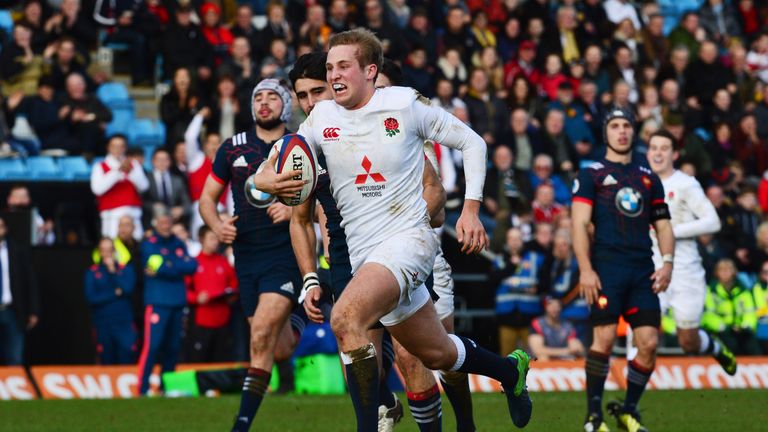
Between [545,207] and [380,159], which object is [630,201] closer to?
[380,159]

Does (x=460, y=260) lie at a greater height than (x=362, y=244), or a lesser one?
lesser

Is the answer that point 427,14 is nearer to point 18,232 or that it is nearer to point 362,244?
point 18,232

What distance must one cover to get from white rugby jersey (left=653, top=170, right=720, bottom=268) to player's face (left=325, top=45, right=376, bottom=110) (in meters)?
5.90

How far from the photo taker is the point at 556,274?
61.2 feet

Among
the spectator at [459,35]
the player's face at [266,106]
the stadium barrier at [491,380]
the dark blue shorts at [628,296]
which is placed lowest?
the stadium barrier at [491,380]

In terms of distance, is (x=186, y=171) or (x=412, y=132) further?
(x=186, y=171)

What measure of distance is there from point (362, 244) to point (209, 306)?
31.6ft

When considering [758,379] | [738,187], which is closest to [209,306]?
[758,379]

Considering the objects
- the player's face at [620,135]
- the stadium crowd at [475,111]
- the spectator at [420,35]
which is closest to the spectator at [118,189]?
the stadium crowd at [475,111]

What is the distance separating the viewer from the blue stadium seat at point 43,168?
60.6 feet

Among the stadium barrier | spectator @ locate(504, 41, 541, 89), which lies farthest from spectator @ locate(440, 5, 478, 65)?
the stadium barrier

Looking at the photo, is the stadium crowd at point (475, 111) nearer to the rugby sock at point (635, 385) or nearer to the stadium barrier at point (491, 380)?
the stadium barrier at point (491, 380)

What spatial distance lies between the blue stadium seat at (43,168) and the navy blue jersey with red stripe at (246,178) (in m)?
8.38

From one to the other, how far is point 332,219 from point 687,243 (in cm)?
605
